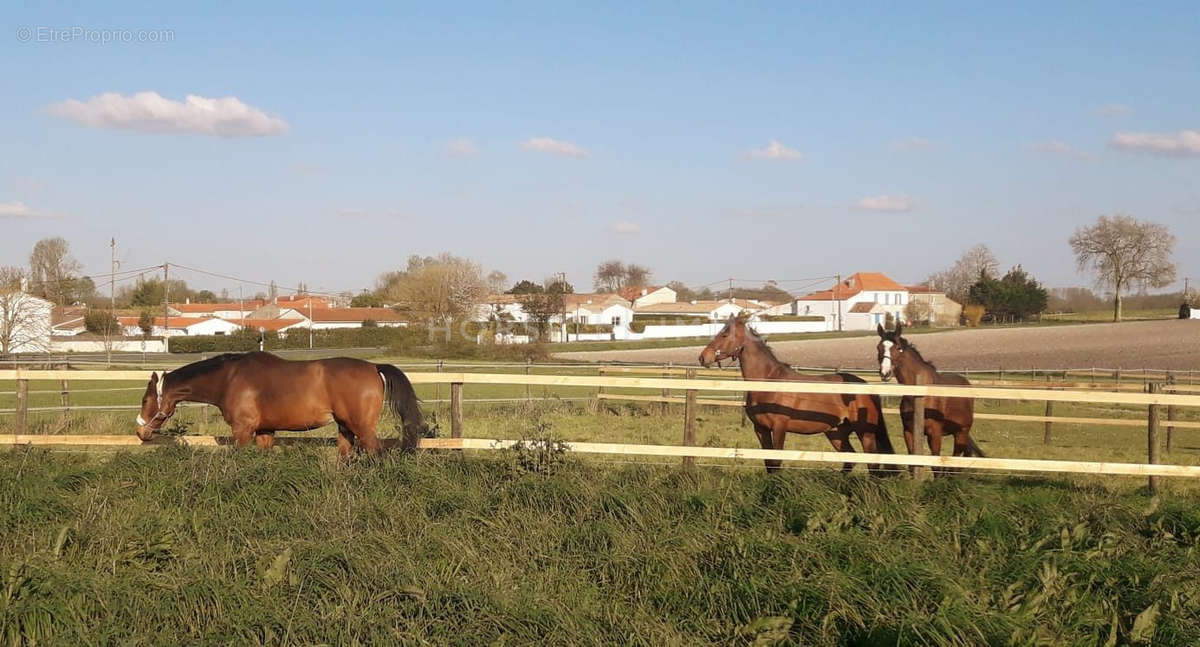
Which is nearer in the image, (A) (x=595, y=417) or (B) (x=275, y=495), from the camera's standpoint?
(B) (x=275, y=495)

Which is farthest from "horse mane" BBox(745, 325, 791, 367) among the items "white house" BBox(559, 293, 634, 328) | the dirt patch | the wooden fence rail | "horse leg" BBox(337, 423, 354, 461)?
"white house" BBox(559, 293, 634, 328)

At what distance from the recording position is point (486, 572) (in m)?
5.05

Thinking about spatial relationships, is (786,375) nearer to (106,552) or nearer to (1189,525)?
(1189,525)

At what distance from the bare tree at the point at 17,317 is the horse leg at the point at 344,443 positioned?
42471 mm

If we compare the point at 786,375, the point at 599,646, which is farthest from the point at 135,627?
the point at 786,375

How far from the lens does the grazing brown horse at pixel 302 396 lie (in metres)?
8.25

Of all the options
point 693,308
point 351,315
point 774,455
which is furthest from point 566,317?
point 774,455

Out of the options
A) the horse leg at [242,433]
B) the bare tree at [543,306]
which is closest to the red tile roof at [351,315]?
the bare tree at [543,306]

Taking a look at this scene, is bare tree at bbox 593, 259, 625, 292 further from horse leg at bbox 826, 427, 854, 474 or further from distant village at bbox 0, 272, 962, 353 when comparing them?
horse leg at bbox 826, 427, 854, 474

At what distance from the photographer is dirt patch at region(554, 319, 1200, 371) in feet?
148

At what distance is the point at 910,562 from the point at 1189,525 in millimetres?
2378

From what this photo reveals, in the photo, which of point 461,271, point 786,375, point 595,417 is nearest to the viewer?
point 786,375

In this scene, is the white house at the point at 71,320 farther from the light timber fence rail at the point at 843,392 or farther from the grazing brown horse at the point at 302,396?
the light timber fence rail at the point at 843,392

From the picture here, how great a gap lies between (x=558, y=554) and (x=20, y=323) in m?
49.2
